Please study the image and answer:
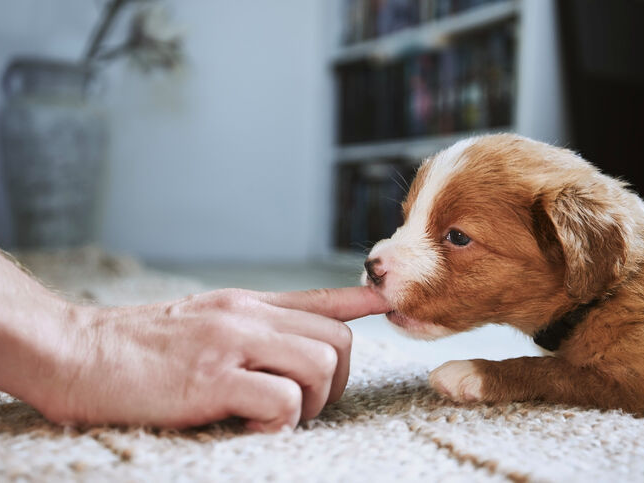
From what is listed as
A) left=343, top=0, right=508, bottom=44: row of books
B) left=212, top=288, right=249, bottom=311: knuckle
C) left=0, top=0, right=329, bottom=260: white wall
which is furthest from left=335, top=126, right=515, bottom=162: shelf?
left=212, top=288, right=249, bottom=311: knuckle

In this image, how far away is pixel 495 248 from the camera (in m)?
0.96

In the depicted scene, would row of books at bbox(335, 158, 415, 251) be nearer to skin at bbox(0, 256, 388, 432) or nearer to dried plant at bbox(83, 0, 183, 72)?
dried plant at bbox(83, 0, 183, 72)

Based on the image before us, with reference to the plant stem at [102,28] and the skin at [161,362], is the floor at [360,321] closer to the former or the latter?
the skin at [161,362]

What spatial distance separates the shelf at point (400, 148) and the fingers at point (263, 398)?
2.60m

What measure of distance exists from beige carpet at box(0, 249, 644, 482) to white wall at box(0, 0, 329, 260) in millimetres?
3469

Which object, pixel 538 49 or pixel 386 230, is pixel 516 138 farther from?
pixel 386 230

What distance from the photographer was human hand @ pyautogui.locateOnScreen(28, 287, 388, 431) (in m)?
0.70

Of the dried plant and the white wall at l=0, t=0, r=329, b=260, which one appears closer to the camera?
the dried plant

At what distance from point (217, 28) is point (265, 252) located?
157 cm

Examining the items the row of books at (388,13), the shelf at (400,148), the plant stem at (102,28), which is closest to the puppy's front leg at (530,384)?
the shelf at (400,148)

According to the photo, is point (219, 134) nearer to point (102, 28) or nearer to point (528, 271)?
point (102, 28)

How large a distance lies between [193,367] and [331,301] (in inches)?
8.8

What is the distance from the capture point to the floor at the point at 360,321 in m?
1.36

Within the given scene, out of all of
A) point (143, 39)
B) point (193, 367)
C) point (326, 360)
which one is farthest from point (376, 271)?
point (143, 39)
